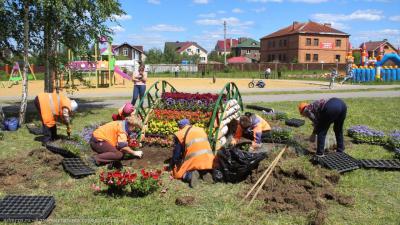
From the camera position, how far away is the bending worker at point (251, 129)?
24.8 ft

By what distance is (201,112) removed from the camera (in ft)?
30.5

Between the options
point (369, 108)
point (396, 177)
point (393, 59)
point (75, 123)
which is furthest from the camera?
point (393, 59)

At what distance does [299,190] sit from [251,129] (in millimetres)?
2401

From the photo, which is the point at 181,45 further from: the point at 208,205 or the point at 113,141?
the point at 208,205

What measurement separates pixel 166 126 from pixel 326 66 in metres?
59.0

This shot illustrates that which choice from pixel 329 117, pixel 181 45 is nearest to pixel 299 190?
pixel 329 117

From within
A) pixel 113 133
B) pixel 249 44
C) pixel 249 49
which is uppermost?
pixel 249 44

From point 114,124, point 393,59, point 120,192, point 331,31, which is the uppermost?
point 331,31

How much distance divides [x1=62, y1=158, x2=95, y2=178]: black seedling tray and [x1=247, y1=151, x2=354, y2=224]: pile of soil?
2608 mm

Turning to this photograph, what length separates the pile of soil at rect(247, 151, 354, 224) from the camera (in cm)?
528

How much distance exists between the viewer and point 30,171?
6930 millimetres

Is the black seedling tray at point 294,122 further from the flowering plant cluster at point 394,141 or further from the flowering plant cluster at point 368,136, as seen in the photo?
the flowering plant cluster at point 394,141

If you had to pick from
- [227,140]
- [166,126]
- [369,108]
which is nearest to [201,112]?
[166,126]

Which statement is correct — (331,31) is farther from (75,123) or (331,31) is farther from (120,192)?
(120,192)
